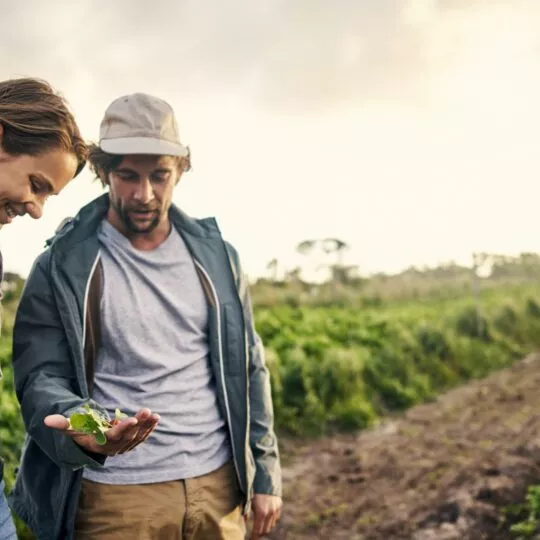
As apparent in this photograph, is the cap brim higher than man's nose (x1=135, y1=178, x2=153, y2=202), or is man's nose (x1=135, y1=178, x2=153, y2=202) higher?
the cap brim

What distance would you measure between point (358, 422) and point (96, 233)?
6972 millimetres

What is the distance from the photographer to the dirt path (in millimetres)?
6020

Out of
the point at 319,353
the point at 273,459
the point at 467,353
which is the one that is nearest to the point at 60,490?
the point at 273,459

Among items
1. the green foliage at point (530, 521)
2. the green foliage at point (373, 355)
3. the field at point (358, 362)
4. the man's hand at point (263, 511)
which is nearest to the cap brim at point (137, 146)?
the man's hand at point (263, 511)

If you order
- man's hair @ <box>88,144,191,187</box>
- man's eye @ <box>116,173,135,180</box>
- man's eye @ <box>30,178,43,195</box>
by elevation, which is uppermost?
man's hair @ <box>88,144,191,187</box>

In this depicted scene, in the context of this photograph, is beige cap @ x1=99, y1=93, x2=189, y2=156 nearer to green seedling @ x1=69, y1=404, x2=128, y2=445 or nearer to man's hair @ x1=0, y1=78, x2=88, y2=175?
man's hair @ x1=0, y1=78, x2=88, y2=175

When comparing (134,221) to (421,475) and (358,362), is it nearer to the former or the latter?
(421,475)

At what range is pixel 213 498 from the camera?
2.66 metres

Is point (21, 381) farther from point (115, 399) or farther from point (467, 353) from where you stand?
point (467, 353)

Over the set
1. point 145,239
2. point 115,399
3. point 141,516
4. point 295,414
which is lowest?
point 295,414

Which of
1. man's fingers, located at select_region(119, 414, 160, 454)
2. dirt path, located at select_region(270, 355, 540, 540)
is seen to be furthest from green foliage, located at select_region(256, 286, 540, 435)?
man's fingers, located at select_region(119, 414, 160, 454)

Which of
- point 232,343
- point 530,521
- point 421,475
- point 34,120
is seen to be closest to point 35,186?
point 34,120

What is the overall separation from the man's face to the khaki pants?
0.84m

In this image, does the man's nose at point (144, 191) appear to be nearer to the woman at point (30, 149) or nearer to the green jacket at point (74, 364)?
the green jacket at point (74, 364)
